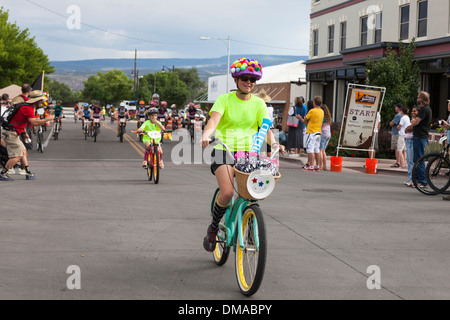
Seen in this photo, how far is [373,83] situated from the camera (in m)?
27.2

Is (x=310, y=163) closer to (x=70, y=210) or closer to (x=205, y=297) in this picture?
(x=70, y=210)

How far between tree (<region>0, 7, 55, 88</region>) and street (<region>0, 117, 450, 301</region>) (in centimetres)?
4663

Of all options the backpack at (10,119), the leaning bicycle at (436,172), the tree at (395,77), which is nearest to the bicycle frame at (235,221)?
the leaning bicycle at (436,172)

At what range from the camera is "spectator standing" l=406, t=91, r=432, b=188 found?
13.5 m

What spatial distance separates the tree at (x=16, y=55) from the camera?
57.3m

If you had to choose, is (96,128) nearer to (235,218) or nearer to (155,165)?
(155,165)

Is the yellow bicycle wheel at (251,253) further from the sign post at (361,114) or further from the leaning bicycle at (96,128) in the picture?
the leaning bicycle at (96,128)

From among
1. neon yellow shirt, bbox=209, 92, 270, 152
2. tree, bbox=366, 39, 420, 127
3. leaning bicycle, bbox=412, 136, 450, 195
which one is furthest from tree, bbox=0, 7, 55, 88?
neon yellow shirt, bbox=209, 92, 270, 152

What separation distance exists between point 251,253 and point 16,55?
185 feet

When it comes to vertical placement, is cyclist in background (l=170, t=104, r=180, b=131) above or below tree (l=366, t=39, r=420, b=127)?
below

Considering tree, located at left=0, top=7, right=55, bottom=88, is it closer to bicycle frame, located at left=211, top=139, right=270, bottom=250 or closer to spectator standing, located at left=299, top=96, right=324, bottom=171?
spectator standing, located at left=299, top=96, right=324, bottom=171

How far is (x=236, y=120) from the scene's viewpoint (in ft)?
19.9

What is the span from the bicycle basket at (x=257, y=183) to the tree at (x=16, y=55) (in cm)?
5380

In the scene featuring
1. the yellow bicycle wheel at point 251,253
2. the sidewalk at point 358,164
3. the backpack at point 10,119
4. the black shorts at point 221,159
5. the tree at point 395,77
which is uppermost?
the tree at point 395,77
